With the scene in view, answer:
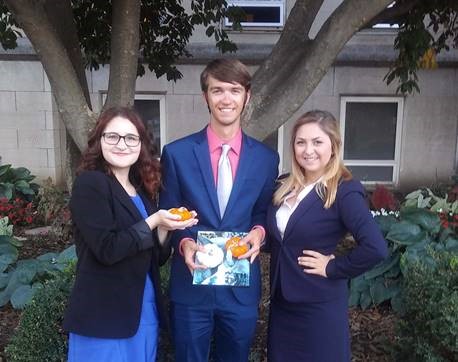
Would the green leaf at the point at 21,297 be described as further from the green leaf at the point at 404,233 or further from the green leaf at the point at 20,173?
the green leaf at the point at 20,173

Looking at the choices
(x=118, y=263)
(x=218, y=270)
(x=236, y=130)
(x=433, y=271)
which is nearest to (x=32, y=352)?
(x=118, y=263)

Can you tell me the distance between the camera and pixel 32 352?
2520mm

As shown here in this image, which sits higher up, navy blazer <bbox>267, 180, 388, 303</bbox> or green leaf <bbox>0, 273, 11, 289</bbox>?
navy blazer <bbox>267, 180, 388, 303</bbox>

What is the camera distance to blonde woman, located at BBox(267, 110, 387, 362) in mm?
2035

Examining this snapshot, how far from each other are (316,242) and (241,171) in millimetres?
455

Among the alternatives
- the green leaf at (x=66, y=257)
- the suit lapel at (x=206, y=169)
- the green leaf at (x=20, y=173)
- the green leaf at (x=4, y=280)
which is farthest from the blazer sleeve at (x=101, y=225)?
the green leaf at (x=20, y=173)

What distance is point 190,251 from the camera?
207 centimetres

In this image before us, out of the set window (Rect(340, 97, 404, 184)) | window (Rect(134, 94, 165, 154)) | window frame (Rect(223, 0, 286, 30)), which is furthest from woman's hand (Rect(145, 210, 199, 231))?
window (Rect(340, 97, 404, 184))

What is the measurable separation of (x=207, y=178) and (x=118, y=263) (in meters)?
0.53

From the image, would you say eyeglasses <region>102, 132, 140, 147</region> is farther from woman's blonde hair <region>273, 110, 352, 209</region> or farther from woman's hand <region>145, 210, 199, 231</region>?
woman's blonde hair <region>273, 110, 352, 209</region>

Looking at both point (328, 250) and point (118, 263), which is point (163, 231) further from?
point (328, 250)

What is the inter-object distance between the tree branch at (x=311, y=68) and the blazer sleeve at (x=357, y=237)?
4.11 ft

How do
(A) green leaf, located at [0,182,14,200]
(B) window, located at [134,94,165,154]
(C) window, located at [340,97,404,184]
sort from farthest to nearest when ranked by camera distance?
(C) window, located at [340,97,404,184], (B) window, located at [134,94,165,154], (A) green leaf, located at [0,182,14,200]

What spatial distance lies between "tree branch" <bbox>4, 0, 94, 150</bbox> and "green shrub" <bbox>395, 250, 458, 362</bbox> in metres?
2.23
